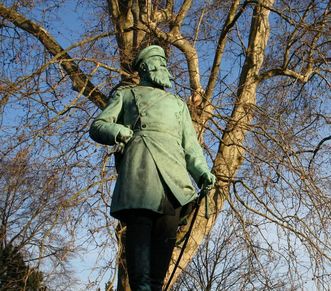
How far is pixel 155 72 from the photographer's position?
4.75 meters

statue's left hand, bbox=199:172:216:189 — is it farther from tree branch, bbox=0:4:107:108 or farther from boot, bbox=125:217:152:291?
tree branch, bbox=0:4:107:108

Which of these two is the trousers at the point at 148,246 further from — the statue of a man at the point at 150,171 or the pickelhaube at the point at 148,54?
the pickelhaube at the point at 148,54

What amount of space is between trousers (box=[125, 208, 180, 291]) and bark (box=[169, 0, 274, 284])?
5454mm

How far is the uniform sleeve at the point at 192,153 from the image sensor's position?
14.7ft

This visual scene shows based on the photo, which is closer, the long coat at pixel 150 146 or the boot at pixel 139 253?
the boot at pixel 139 253

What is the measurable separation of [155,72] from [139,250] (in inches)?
51.3

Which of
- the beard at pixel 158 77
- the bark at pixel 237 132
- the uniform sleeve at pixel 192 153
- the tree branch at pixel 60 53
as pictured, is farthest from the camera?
the bark at pixel 237 132

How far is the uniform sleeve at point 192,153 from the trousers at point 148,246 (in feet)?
0.99

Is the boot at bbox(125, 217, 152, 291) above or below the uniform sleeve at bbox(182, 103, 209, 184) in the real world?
below

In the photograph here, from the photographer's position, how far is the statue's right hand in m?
4.29

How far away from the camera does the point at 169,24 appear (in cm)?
1130

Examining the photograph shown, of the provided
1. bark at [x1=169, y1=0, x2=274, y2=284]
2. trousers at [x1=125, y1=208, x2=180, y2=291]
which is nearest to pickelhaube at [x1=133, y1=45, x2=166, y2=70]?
trousers at [x1=125, y1=208, x2=180, y2=291]

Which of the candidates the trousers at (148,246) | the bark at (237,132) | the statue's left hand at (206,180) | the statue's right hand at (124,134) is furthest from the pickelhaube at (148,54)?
the bark at (237,132)

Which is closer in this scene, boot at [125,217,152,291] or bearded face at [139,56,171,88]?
boot at [125,217,152,291]
